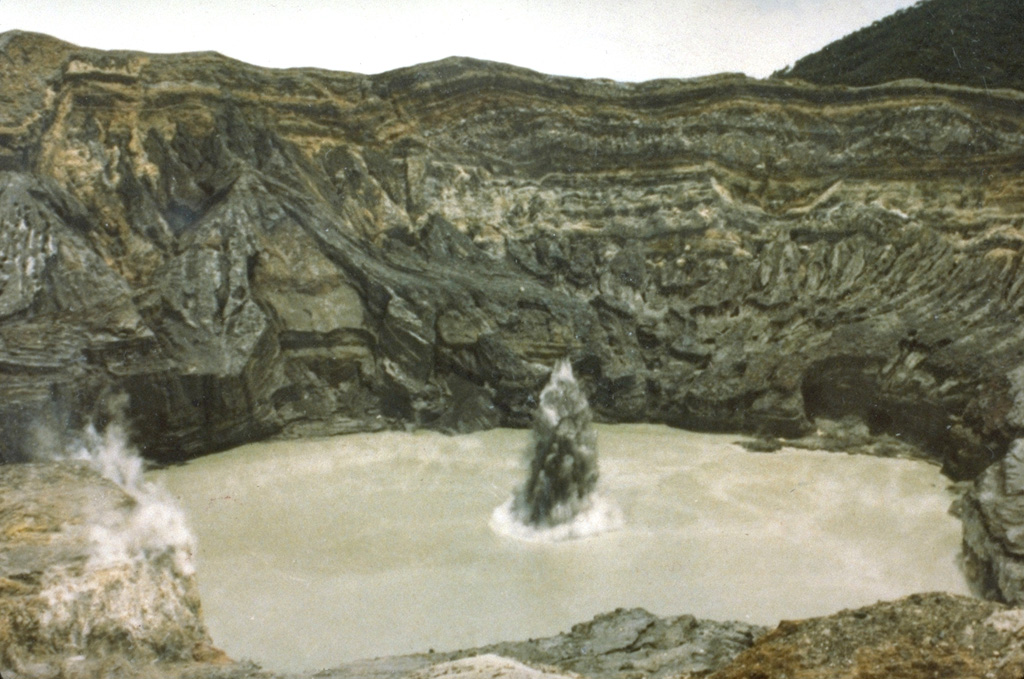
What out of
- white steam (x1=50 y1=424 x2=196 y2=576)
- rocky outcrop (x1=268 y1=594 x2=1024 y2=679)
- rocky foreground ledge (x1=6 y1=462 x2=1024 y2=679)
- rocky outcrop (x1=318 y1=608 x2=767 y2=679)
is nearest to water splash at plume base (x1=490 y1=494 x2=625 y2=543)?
rocky foreground ledge (x1=6 y1=462 x2=1024 y2=679)

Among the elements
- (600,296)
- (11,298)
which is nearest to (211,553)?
(11,298)

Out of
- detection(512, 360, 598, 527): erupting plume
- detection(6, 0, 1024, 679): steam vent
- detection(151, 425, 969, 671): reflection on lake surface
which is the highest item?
detection(6, 0, 1024, 679): steam vent

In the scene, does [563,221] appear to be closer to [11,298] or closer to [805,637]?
[11,298]

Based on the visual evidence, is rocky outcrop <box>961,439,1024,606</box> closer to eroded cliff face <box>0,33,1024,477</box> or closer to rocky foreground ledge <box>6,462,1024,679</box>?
eroded cliff face <box>0,33,1024,477</box>

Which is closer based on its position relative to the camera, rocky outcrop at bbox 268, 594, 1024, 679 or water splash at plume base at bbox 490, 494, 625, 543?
rocky outcrop at bbox 268, 594, 1024, 679

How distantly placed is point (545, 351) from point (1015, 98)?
713 centimetres

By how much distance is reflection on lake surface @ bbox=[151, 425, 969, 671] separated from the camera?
5.20m

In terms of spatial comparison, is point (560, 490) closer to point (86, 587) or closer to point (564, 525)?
point (564, 525)

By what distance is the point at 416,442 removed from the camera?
912 cm

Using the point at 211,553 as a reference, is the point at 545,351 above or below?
above

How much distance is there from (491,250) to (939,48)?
8.40m

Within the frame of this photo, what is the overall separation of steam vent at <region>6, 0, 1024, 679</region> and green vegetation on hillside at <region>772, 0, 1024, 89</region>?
10 cm

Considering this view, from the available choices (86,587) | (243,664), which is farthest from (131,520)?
(243,664)

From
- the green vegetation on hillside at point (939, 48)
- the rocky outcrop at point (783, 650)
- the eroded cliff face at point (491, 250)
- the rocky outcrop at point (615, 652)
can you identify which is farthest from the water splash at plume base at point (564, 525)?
the green vegetation on hillside at point (939, 48)
